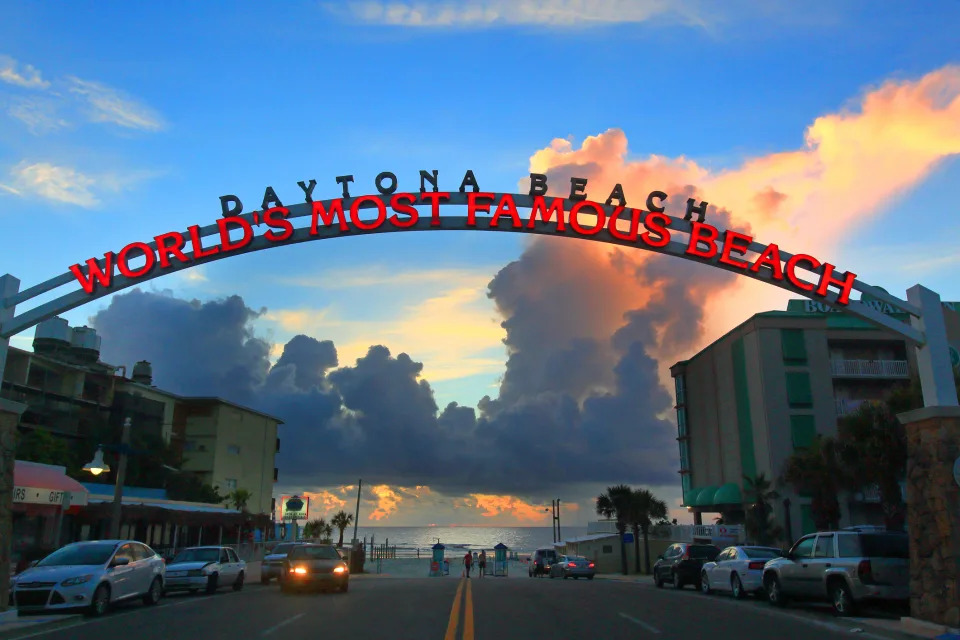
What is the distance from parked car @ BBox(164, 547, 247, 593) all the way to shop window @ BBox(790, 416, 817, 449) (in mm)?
32945

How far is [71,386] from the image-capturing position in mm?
57281

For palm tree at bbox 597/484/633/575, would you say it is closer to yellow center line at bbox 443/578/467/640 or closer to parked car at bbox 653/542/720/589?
parked car at bbox 653/542/720/589

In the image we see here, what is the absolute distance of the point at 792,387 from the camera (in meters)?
46.1

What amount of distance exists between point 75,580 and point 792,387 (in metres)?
40.6

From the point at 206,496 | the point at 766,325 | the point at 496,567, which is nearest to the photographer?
the point at 766,325

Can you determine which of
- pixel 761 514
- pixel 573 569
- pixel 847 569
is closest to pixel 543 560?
pixel 573 569

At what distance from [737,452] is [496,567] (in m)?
19.1

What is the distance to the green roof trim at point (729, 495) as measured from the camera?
154ft

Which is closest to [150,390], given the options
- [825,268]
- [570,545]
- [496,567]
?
[496,567]

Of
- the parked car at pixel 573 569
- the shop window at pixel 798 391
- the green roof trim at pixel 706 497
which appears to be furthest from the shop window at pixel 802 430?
the parked car at pixel 573 569

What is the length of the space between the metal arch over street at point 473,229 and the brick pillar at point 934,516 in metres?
2.65

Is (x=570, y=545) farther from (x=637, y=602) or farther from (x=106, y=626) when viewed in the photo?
(x=106, y=626)

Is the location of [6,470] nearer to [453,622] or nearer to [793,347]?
[453,622]

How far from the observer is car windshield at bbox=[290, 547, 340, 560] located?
22875mm
